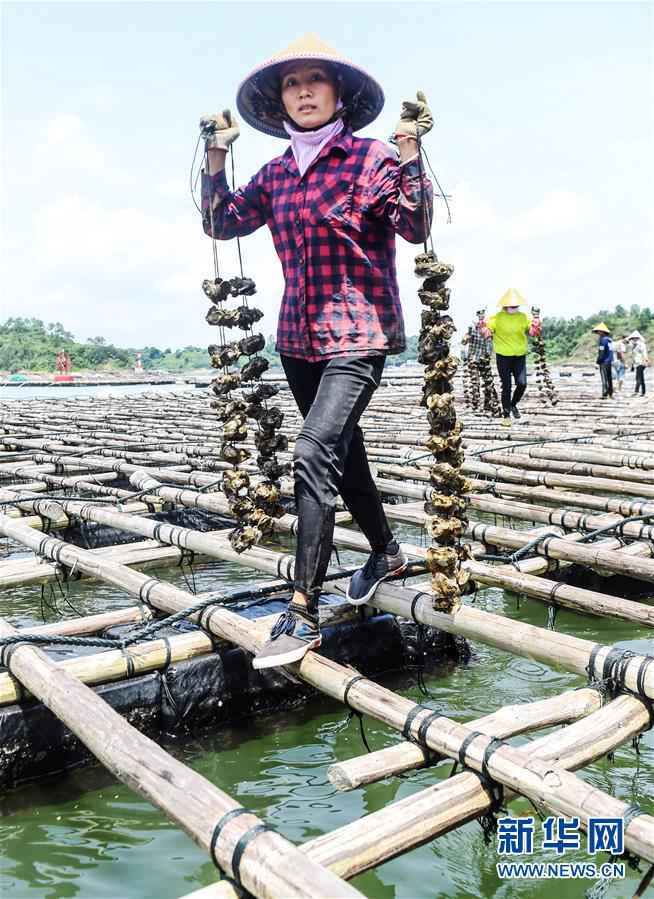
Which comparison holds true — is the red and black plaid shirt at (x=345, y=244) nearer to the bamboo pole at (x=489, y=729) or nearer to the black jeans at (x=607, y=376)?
the bamboo pole at (x=489, y=729)

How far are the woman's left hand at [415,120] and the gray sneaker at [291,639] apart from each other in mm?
1613

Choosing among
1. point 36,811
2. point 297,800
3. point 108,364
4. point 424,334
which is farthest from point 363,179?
point 108,364

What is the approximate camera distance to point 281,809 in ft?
7.95

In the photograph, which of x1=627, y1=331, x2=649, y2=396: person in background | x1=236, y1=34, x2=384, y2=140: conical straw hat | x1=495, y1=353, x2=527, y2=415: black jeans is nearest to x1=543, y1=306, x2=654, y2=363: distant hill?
x1=627, y1=331, x2=649, y2=396: person in background

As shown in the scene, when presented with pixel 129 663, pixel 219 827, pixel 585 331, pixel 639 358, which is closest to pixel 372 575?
pixel 129 663

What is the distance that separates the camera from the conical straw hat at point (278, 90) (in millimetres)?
2824

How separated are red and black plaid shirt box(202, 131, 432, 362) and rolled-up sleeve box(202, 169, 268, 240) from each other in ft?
0.73

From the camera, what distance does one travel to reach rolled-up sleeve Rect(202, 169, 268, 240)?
3.20 metres

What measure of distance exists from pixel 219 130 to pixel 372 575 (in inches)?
75.8

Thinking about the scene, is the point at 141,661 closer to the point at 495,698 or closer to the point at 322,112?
the point at 495,698

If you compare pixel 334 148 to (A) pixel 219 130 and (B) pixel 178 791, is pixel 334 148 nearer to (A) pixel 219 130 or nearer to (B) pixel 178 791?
(A) pixel 219 130

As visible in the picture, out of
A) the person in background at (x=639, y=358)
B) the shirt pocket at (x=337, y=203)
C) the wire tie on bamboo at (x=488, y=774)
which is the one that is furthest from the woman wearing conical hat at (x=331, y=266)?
the person in background at (x=639, y=358)

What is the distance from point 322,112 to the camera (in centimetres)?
286

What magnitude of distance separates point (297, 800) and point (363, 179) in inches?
81.4
